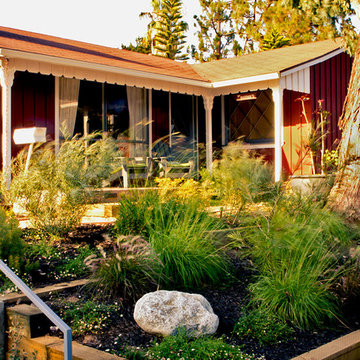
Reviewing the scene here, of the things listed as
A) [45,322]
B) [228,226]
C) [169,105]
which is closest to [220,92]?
[169,105]

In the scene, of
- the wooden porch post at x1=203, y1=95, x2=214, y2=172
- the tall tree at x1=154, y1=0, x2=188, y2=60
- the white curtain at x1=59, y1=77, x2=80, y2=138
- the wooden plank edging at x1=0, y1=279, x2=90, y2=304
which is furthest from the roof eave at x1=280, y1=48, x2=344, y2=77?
the tall tree at x1=154, y1=0, x2=188, y2=60

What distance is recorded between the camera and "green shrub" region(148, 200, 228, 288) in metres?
4.20

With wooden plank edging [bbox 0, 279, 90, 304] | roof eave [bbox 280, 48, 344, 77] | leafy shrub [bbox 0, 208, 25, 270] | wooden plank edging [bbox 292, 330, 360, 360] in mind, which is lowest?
wooden plank edging [bbox 292, 330, 360, 360]

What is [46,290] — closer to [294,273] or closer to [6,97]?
[294,273]

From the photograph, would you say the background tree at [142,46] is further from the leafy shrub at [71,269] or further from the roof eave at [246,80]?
the leafy shrub at [71,269]

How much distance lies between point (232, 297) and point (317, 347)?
0.89m

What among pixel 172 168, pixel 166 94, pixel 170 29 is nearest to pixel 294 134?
pixel 166 94

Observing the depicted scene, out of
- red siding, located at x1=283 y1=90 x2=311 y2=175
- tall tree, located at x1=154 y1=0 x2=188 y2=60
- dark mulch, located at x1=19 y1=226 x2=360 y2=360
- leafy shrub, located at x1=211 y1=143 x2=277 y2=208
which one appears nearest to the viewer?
dark mulch, located at x1=19 y1=226 x2=360 y2=360

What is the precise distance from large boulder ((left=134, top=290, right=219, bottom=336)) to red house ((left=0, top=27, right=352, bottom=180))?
4.93 meters

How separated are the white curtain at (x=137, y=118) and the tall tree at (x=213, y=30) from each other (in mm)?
23643

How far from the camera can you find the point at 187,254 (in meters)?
4.27

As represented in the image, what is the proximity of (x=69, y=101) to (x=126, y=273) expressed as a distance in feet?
23.0

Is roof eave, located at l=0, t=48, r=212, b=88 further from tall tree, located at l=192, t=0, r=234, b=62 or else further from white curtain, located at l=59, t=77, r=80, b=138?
tall tree, located at l=192, t=0, r=234, b=62

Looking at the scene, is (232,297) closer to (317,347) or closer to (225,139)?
(317,347)
